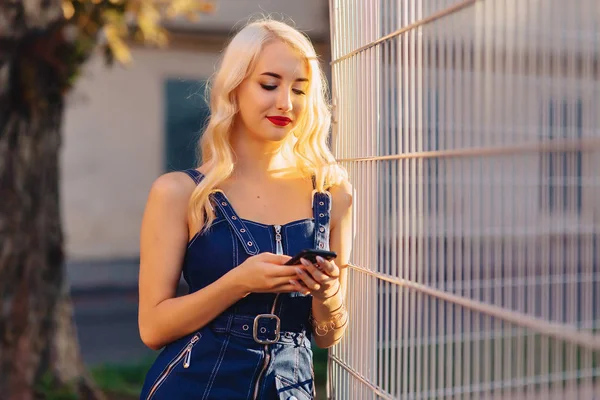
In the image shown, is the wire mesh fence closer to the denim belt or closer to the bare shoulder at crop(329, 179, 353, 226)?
the bare shoulder at crop(329, 179, 353, 226)

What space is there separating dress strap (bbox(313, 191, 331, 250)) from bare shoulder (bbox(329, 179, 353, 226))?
31 millimetres

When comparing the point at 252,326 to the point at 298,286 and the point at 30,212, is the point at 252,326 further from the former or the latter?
the point at 30,212

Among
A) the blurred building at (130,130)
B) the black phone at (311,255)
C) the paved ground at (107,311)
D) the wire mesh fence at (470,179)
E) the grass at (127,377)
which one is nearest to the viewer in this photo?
the wire mesh fence at (470,179)

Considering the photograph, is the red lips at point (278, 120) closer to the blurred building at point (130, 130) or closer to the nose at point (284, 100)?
the nose at point (284, 100)

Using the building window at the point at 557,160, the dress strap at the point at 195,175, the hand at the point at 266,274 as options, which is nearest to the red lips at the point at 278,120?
the dress strap at the point at 195,175

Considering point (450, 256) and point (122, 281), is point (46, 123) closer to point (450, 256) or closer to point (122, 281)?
point (450, 256)

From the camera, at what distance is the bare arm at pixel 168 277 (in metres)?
1.94

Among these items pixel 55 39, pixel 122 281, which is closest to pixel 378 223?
pixel 55 39

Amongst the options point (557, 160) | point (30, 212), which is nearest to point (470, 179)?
point (557, 160)

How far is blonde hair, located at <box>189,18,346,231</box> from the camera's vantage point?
2047 millimetres

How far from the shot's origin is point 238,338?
198cm

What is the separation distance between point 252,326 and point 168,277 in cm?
23

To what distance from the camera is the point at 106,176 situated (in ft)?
39.1

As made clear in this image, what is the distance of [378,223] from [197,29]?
1033 cm
